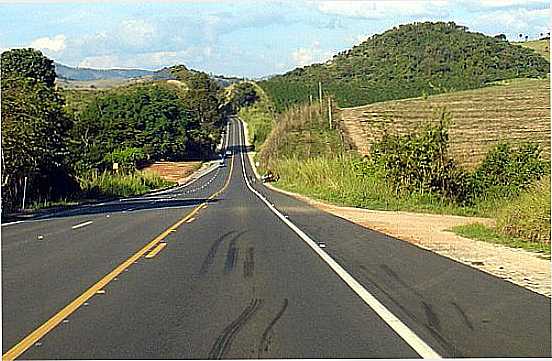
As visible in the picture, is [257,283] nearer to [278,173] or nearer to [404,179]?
[404,179]

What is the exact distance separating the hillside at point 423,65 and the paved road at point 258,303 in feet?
242

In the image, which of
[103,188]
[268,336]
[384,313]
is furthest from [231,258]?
[103,188]

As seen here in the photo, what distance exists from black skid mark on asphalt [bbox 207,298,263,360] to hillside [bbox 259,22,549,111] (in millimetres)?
78830

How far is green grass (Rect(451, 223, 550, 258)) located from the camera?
1684cm

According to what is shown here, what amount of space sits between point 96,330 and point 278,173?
243ft

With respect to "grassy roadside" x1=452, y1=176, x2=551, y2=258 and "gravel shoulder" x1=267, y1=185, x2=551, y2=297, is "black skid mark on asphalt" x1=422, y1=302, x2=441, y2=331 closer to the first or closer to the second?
"gravel shoulder" x1=267, y1=185, x2=551, y2=297

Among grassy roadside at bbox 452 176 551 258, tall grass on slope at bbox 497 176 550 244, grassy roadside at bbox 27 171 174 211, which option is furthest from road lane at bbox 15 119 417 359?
grassy roadside at bbox 27 171 174 211

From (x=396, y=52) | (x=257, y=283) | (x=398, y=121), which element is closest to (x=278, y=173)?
(x=398, y=121)

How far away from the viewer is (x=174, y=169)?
109688mm

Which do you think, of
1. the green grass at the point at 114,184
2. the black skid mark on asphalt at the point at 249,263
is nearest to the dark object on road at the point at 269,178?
the green grass at the point at 114,184

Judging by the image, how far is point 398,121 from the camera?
200ft

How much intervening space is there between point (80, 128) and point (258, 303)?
83248mm

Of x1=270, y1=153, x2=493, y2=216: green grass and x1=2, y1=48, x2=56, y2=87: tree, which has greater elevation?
x1=2, y1=48, x2=56, y2=87: tree

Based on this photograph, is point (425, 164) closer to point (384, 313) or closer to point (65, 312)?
point (384, 313)
